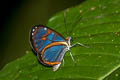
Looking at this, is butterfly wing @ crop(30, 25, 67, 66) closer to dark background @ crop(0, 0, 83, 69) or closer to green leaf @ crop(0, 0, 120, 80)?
green leaf @ crop(0, 0, 120, 80)

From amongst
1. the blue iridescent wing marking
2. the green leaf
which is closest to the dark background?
the green leaf

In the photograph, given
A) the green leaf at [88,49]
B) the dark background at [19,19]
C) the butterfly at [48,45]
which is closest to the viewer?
the green leaf at [88,49]

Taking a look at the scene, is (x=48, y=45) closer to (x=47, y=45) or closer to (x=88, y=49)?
(x=47, y=45)

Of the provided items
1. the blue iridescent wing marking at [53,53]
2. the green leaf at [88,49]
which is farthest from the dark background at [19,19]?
the blue iridescent wing marking at [53,53]

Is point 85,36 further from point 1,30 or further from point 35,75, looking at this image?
point 1,30

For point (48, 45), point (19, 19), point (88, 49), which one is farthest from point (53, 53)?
point (19, 19)

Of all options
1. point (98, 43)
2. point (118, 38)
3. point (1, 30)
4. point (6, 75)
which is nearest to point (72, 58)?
point (98, 43)

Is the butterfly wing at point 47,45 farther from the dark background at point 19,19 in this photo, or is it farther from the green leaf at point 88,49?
the dark background at point 19,19
